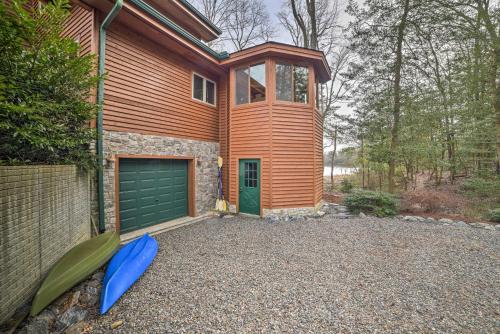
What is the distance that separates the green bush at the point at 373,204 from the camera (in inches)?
247

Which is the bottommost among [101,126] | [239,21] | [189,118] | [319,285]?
[319,285]

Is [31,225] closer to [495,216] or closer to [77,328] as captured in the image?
[77,328]

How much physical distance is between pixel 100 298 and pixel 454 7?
12867mm

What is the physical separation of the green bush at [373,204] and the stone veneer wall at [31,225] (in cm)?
731

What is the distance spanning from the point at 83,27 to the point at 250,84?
14.1 ft

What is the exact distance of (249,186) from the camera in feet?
21.4

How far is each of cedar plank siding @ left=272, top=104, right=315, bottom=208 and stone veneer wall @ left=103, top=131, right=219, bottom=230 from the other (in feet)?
7.43

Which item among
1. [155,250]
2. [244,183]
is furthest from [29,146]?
[244,183]

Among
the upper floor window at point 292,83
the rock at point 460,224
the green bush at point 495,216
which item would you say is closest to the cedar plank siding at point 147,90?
the upper floor window at point 292,83

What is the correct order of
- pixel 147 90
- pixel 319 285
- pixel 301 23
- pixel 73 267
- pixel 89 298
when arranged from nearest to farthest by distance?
1. pixel 89 298
2. pixel 73 267
3. pixel 319 285
4. pixel 147 90
5. pixel 301 23

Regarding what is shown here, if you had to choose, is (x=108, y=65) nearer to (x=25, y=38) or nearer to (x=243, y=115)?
(x=25, y=38)

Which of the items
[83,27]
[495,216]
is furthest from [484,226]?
[83,27]

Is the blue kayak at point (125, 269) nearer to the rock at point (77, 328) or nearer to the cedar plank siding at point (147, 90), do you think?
the rock at point (77, 328)

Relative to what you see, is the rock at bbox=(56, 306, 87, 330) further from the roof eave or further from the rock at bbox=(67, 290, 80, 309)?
the roof eave
